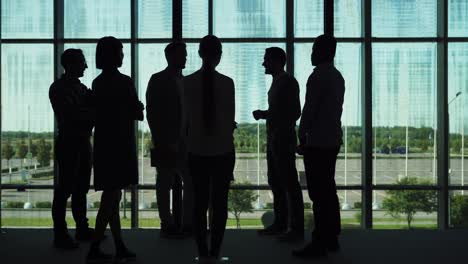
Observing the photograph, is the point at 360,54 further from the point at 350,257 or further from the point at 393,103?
the point at 350,257

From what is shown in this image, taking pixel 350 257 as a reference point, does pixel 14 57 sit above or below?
above

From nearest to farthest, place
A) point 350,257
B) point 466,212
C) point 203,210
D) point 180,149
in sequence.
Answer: point 203,210, point 350,257, point 180,149, point 466,212

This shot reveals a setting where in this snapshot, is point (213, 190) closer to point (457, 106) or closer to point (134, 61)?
point (134, 61)

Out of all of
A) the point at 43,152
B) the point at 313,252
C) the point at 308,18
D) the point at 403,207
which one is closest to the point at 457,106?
the point at 403,207

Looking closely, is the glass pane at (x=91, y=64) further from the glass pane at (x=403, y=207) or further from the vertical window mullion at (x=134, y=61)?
the glass pane at (x=403, y=207)

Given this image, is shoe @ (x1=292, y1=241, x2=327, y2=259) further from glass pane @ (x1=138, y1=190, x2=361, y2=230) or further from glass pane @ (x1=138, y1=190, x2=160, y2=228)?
glass pane @ (x1=138, y1=190, x2=160, y2=228)

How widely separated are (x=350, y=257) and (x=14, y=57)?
259 inches

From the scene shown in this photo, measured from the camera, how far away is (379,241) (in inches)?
209

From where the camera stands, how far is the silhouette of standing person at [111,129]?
4.05m

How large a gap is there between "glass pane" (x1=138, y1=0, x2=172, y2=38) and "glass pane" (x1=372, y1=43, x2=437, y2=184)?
3.20m

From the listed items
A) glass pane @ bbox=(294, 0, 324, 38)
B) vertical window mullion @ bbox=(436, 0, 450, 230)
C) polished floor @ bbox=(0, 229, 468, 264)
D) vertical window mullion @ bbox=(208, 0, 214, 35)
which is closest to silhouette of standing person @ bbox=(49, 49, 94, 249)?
polished floor @ bbox=(0, 229, 468, 264)

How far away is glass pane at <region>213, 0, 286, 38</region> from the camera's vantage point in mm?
8695

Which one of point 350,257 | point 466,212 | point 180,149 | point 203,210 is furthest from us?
point 466,212

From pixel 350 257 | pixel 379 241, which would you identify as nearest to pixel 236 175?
pixel 379 241
